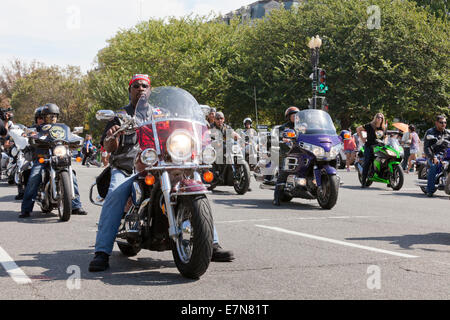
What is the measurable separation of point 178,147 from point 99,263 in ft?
4.16

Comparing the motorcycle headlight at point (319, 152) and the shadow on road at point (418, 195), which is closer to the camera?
the motorcycle headlight at point (319, 152)

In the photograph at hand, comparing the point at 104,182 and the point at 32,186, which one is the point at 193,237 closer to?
the point at 104,182

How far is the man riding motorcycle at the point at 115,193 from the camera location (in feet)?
17.7

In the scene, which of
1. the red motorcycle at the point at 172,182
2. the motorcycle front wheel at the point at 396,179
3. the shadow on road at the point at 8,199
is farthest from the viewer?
the motorcycle front wheel at the point at 396,179

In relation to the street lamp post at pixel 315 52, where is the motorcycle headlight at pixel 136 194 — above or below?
below

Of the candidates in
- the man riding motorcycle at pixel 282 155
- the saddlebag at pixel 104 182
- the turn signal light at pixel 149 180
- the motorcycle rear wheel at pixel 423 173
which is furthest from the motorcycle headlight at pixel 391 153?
the turn signal light at pixel 149 180

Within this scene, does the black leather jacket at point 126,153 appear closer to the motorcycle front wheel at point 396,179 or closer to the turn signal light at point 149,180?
the turn signal light at point 149,180

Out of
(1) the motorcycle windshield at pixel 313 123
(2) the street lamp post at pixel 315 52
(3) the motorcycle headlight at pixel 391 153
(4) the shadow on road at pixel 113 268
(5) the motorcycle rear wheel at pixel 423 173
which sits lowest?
(4) the shadow on road at pixel 113 268

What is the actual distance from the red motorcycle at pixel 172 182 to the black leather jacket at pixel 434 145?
9.39 m


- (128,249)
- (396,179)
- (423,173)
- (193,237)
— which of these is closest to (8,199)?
(128,249)

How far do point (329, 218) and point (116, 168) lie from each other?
4.41 metres

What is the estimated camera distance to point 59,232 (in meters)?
7.87
